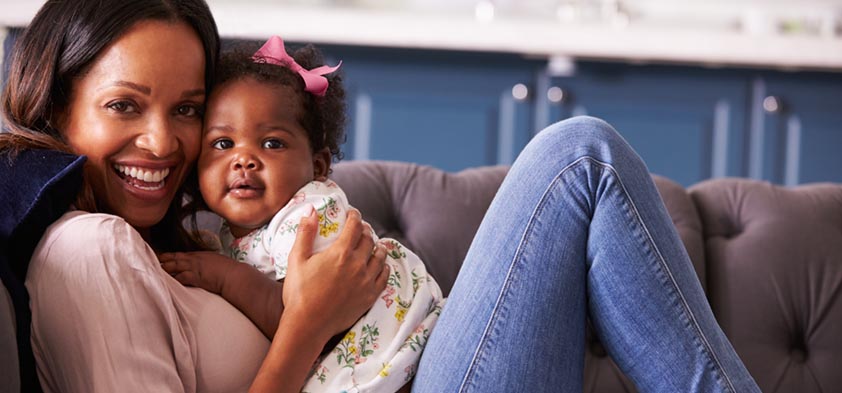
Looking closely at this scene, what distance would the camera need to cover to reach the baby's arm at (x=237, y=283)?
1.24 metres

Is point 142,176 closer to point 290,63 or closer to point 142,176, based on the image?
point 142,176

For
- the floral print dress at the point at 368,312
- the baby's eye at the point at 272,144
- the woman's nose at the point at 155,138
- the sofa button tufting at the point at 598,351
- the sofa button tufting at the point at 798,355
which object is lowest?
the sofa button tufting at the point at 798,355

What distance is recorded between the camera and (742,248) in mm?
1648

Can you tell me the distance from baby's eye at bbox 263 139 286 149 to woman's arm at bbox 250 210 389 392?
0.13 m

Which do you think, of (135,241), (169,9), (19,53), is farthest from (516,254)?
(19,53)

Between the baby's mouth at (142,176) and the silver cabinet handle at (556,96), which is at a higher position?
the baby's mouth at (142,176)

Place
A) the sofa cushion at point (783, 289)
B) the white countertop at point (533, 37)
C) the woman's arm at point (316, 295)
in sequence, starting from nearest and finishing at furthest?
1. the woman's arm at point (316, 295)
2. the sofa cushion at point (783, 289)
3. the white countertop at point (533, 37)

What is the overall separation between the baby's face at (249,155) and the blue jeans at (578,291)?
1.00 feet

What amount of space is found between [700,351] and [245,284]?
1.88 ft

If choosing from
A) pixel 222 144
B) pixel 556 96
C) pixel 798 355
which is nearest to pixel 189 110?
pixel 222 144

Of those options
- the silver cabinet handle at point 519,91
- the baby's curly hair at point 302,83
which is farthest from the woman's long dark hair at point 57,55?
the silver cabinet handle at point 519,91

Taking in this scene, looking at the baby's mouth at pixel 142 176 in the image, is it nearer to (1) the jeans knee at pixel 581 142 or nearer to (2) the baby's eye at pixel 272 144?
(2) the baby's eye at pixel 272 144

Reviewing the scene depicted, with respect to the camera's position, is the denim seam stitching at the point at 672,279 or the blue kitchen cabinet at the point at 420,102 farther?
the blue kitchen cabinet at the point at 420,102

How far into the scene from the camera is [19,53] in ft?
4.20
